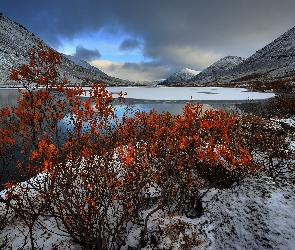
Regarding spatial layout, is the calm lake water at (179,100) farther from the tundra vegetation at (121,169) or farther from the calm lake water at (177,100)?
the tundra vegetation at (121,169)

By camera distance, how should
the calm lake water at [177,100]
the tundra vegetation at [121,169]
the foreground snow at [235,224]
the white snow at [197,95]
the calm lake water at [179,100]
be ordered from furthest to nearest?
the white snow at [197,95], the calm lake water at [179,100], the calm lake water at [177,100], the tundra vegetation at [121,169], the foreground snow at [235,224]

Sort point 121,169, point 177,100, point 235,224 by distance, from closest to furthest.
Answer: point 235,224, point 121,169, point 177,100

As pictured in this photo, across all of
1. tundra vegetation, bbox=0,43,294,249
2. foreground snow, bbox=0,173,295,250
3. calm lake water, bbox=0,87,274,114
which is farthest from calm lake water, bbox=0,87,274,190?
foreground snow, bbox=0,173,295,250

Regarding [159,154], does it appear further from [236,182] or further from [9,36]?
[9,36]

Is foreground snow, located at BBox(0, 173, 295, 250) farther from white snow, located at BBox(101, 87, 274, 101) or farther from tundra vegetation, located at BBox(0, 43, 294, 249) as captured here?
white snow, located at BBox(101, 87, 274, 101)

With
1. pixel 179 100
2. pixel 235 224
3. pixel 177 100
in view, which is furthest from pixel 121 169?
pixel 179 100

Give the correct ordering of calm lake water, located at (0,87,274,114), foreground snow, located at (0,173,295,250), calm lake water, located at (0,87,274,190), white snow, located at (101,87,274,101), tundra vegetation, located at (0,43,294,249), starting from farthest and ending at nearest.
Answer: white snow, located at (101,87,274,101), calm lake water, located at (0,87,274,114), calm lake water, located at (0,87,274,190), tundra vegetation, located at (0,43,294,249), foreground snow, located at (0,173,295,250)

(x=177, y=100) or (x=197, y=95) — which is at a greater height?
(x=197, y=95)

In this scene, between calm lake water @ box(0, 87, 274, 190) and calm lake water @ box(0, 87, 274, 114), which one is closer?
calm lake water @ box(0, 87, 274, 190)

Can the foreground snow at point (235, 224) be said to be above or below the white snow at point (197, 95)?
below

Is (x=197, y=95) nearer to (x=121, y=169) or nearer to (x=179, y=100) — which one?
(x=179, y=100)

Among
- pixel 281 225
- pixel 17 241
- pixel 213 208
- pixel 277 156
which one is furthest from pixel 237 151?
pixel 17 241

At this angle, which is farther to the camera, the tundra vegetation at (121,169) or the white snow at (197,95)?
the white snow at (197,95)

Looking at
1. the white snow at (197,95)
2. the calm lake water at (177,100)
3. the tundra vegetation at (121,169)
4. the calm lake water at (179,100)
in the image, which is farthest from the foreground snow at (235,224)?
the white snow at (197,95)
